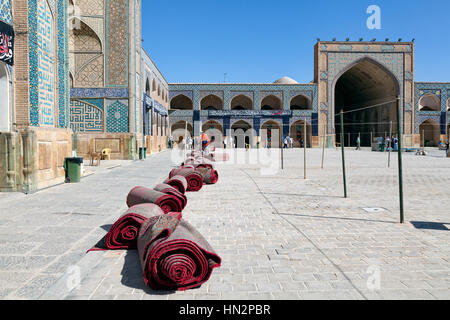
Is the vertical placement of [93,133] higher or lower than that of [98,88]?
lower

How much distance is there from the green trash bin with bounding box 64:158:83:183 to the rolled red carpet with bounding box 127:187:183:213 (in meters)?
3.98

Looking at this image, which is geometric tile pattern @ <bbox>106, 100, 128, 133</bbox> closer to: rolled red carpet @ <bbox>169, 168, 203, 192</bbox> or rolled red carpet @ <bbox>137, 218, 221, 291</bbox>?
rolled red carpet @ <bbox>169, 168, 203, 192</bbox>

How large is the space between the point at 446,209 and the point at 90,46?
1436 cm

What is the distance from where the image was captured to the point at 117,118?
50.1 feet

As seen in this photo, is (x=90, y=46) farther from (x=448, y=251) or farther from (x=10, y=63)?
(x=448, y=251)

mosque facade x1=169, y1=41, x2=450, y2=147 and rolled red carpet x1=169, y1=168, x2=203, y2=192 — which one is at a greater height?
mosque facade x1=169, y1=41, x2=450, y2=147

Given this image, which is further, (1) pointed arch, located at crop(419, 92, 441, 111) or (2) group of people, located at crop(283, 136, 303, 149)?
(1) pointed arch, located at crop(419, 92, 441, 111)

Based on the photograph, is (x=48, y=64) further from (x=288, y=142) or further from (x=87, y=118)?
(x=288, y=142)

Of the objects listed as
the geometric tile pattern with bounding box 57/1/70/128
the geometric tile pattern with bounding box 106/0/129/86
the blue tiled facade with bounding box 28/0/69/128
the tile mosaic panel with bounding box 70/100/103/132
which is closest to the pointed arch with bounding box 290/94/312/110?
the geometric tile pattern with bounding box 106/0/129/86

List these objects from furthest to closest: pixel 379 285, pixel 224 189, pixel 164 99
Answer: pixel 164 99 → pixel 224 189 → pixel 379 285

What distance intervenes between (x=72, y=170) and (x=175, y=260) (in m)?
6.26

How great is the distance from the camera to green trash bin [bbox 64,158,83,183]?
7914 millimetres

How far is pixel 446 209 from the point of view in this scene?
500cm

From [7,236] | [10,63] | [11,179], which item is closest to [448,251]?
[7,236]
